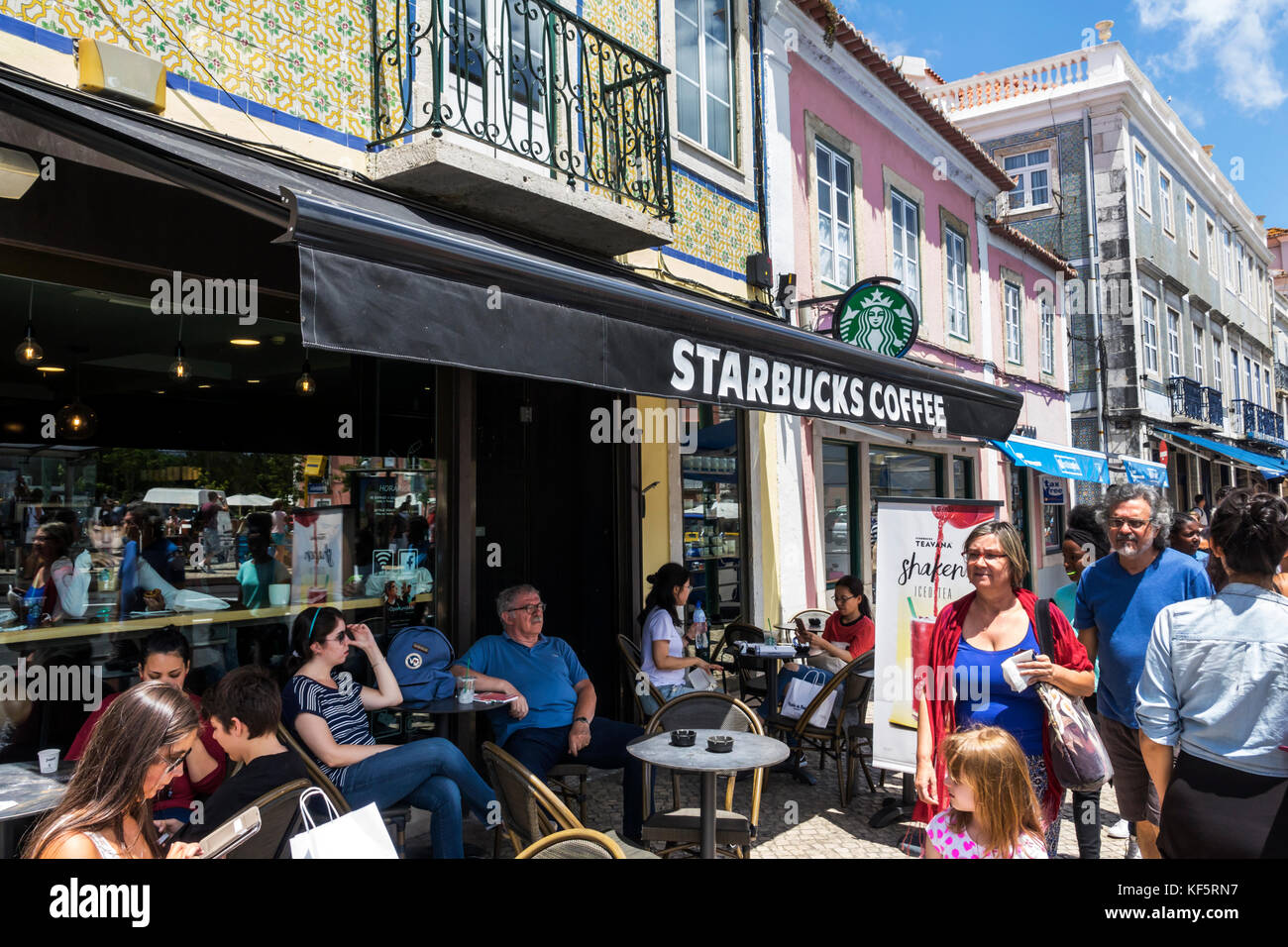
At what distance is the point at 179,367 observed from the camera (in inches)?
215

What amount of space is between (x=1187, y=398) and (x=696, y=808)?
23.4 meters

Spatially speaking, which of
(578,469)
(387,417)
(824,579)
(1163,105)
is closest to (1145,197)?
(1163,105)

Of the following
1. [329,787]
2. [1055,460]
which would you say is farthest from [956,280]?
[329,787]

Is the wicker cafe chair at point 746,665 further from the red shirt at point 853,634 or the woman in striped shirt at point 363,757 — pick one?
the woman in striped shirt at point 363,757

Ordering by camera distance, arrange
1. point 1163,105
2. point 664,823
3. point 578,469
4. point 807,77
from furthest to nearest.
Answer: point 1163,105 → point 807,77 → point 578,469 → point 664,823

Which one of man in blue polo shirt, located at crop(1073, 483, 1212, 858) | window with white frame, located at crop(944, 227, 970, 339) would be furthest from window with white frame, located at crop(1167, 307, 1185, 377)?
man in blue polo shirt, located at crop(1073, 483, 1212, 858)

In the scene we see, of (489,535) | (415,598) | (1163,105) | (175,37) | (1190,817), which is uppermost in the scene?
(1163,105)

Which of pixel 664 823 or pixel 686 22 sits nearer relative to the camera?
pixel 664 823

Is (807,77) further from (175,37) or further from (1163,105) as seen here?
(1163,105)

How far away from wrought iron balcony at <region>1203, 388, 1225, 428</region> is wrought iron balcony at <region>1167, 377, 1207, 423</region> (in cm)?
71

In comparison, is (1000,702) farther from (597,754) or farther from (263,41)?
(263,41)

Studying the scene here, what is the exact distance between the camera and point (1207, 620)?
2732mm
